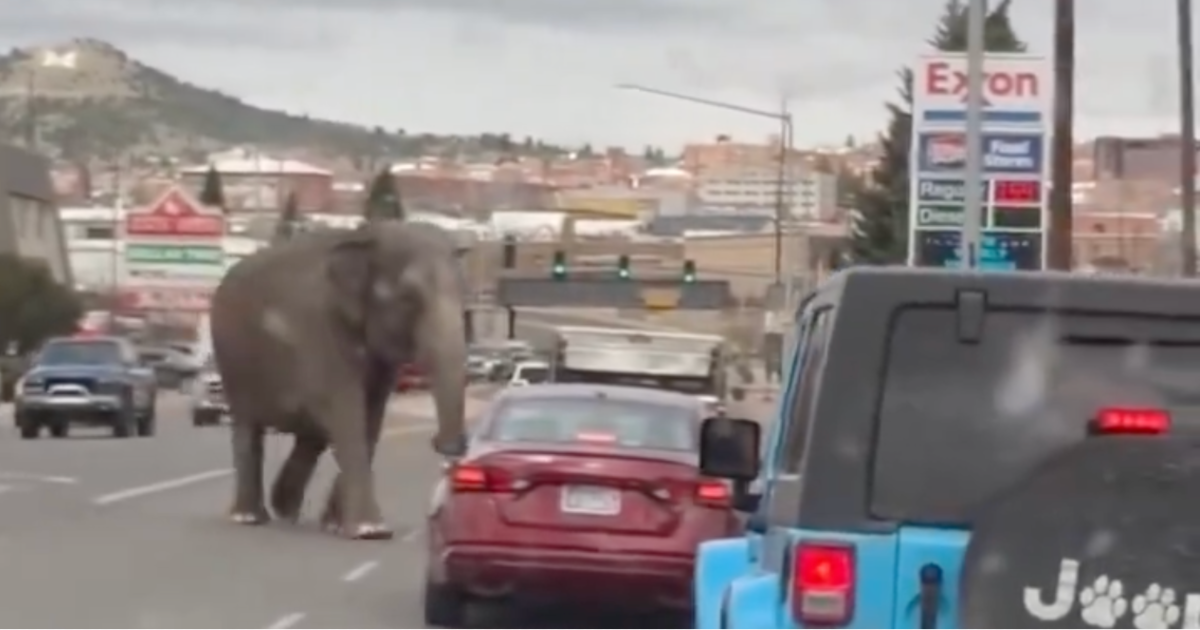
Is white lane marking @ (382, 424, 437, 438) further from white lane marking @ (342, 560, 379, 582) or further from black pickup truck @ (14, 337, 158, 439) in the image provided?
white lane marking @ (342, 560, 379, 582)

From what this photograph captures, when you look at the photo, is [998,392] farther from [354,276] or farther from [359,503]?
[354,276]

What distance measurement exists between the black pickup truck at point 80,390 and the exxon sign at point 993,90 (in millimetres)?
15361

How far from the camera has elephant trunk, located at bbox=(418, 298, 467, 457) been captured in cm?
2264

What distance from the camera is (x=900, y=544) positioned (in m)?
7.52

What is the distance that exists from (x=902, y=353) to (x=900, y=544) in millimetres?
516

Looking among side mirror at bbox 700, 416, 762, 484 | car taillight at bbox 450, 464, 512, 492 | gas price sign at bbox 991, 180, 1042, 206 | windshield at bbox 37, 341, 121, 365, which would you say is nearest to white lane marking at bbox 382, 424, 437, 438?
windshield at bbox 37, 341, 121, 365

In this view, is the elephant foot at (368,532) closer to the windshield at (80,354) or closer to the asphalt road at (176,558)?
the asphalt road at (176,558)

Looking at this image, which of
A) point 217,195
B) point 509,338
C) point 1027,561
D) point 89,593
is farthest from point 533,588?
point 217,195

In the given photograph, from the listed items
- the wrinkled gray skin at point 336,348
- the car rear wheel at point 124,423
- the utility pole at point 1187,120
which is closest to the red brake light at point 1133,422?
the wrinkled gray skin at point 336,348

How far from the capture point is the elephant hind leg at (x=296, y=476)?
25.2 m

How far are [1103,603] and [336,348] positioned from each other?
708 inches

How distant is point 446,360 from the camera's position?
23.1m

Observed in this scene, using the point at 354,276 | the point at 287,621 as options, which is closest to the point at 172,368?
the point at 354,276

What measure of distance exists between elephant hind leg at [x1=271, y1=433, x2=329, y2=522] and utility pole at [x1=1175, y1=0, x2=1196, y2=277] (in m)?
18.6
